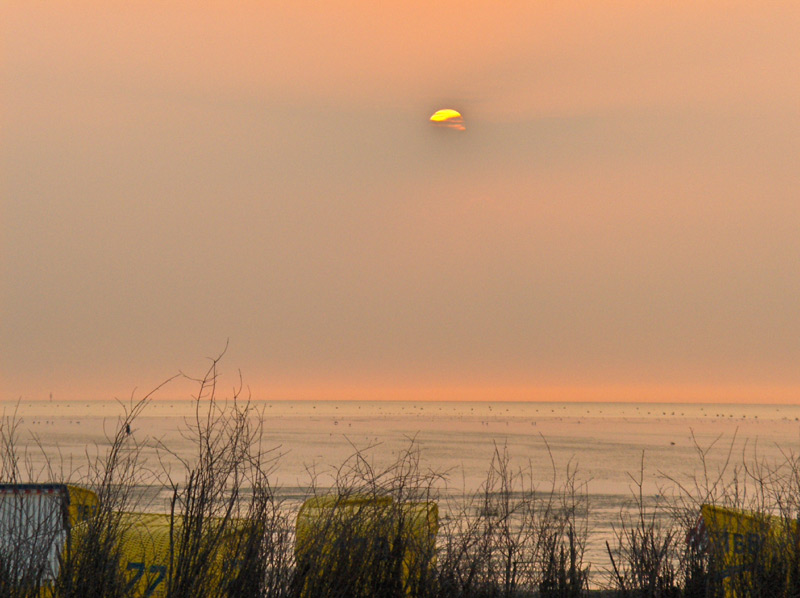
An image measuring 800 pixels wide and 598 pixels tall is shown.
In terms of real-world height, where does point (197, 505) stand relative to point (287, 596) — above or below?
above

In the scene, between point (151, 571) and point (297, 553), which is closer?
point (151, 571)

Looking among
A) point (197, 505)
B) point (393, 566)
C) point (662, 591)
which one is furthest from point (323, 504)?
point (662, 591)

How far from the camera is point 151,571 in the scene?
24.7ft

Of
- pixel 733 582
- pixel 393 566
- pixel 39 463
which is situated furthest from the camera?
pixel 39 463

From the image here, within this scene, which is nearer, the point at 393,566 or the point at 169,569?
the point at 169,569

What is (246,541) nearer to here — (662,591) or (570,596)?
(570,596)

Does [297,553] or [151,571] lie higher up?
[297,553]

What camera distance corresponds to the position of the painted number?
7.39 m

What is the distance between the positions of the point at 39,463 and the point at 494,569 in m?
38.1

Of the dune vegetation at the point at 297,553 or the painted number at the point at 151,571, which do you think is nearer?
the dune vegetation at the point at 297,553

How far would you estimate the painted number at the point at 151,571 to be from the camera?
24.3ft

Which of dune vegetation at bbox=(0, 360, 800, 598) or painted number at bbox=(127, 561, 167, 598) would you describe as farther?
painted number at bbox=(127, 561, 167, 598)

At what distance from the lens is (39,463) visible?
42188 mm

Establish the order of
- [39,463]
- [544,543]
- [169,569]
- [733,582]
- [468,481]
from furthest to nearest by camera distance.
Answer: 1. [39,463]
2. [468,481]
3. [544,543]
4. [733,582]
5. [169,569]
